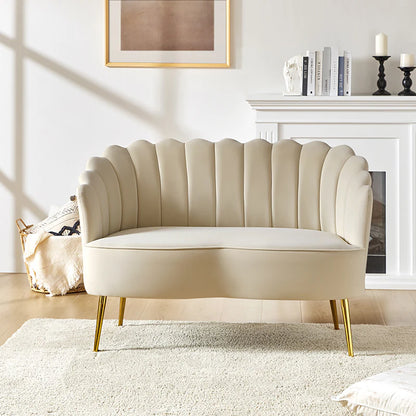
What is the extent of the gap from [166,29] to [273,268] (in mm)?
2061

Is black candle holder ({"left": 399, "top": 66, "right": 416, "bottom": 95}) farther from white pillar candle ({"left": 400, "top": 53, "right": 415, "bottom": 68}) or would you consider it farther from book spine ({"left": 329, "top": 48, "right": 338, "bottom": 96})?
book spine ({"left": 329, "top": 48, "right": 338, "bottom": 96})

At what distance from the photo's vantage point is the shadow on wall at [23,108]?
4074mm

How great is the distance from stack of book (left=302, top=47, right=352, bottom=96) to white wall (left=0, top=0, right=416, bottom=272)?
0.17 metres

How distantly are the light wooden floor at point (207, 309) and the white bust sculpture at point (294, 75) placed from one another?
3.92ft

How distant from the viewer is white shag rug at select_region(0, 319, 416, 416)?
2020 mm

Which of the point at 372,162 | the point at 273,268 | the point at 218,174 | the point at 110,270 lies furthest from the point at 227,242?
the point at 372,162

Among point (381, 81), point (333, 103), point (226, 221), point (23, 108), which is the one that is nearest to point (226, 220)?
point (226, 221)

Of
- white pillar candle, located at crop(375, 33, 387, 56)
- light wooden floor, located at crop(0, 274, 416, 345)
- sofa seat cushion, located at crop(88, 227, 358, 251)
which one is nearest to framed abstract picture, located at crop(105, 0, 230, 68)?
white pillar candle, located at crop(375, 33, 387, 56)

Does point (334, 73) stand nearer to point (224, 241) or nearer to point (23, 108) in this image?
point (224, 241)

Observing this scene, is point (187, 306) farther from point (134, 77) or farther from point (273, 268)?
point (134, 77)

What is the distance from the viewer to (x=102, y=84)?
13.4ft

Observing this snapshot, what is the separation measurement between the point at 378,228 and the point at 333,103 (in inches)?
29.7

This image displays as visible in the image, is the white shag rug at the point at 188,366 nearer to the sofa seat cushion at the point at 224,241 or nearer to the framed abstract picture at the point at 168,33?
the sofa seat cushion at the point at 224,241

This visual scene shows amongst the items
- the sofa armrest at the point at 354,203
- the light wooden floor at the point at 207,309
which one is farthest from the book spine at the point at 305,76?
the light wooden floor at the point at 207,309
